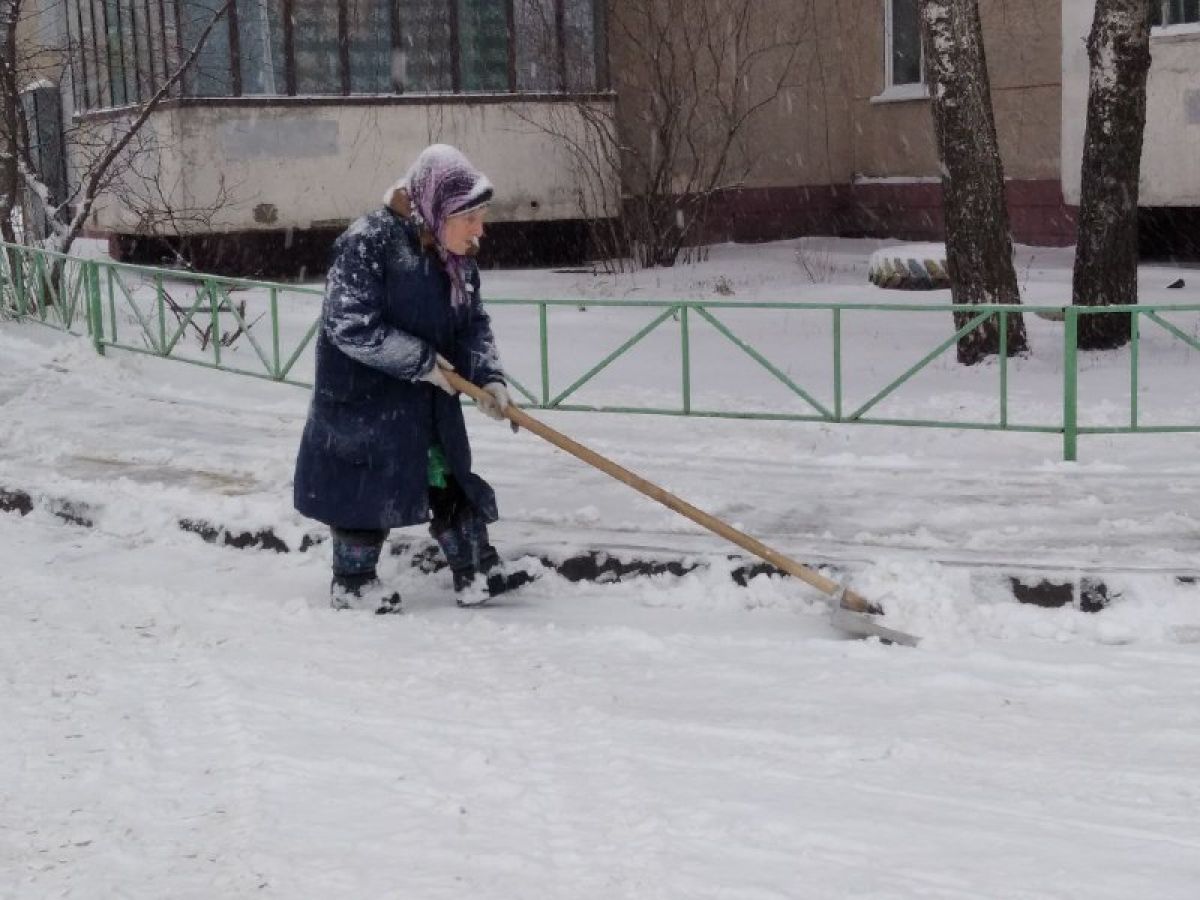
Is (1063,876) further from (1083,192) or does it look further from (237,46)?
(237,46)

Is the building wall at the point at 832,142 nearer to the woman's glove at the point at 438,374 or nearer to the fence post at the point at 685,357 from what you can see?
the fence post at the point at 685,357

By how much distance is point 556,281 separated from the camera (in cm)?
1523

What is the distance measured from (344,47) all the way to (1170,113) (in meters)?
7.27

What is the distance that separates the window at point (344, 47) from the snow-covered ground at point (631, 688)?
25.8 feet

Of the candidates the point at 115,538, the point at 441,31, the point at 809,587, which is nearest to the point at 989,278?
the point at 809,587

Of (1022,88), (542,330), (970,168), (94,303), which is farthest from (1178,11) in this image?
(94,303)

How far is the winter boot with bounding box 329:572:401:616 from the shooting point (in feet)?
18.7

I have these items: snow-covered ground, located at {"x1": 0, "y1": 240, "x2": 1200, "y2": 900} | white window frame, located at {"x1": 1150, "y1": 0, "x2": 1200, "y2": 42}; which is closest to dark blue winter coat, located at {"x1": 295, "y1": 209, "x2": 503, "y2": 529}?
snow-covered ground, located at {"x1": 0, "y1": 240, "x2": 1200, "y2": 900}

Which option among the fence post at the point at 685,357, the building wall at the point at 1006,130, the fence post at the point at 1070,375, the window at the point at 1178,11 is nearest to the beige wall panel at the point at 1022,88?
the building wall at the point at 1006,130

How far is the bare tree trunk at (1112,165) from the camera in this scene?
959 centimetres

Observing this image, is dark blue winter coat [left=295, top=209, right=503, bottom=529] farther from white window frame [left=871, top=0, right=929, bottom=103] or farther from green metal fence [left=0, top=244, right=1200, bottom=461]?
white window frame [left=871, top=0, right=929, bottom=103]

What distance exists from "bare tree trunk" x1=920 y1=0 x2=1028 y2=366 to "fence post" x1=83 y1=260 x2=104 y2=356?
16.6 feet

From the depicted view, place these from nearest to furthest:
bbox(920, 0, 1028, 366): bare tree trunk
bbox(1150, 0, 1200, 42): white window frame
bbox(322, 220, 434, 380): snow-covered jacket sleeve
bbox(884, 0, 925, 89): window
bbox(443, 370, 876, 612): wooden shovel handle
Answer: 1. bbox(322, 220, 434, 380): snow-covered jacket sleeve
2. bbox(443, 370, 876, 612): wooden shovel handle
3. bbox(920, 0, 1028, 366): bare tree trunk
4. bbox(1150, 0, 1200, 42): white window frame
5. bbox(884, 0, 925, 89): window

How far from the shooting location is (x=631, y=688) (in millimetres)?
4816
